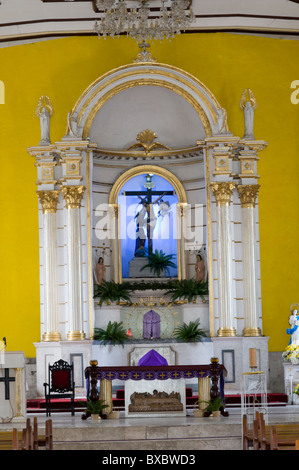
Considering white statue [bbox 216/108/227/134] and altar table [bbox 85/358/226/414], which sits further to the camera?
white statue [bbox 216/108/227/134]

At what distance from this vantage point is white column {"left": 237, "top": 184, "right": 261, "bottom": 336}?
56.0 feet

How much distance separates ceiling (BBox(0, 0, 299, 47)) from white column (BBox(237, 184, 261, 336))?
3.13m

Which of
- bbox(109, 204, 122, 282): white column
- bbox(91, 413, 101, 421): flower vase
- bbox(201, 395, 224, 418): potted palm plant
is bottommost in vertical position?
bbox(91, 413, 101, 421): flower vase

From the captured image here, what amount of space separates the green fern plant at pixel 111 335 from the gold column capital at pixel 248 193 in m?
3.31

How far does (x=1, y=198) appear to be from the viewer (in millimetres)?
17344

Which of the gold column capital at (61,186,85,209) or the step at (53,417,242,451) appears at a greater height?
the gold column capital at (61,186,85,209)

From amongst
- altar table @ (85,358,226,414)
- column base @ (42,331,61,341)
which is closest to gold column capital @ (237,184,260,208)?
altar table @ (85,358,226,414)

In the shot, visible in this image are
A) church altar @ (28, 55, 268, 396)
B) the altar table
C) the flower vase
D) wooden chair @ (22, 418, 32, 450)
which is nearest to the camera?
wooden chair @ (22, 418, 32, 450)

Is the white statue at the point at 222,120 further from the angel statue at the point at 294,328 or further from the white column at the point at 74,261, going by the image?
the angel statue at the point at 294,328

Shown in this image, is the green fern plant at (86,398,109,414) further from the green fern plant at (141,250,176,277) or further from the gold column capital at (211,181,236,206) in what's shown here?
the gold column capital at (211,181,236,206)

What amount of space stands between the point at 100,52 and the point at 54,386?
6.57m

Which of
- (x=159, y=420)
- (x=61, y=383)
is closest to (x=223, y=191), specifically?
(x=61, y=383)

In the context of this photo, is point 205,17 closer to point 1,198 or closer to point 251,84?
point 251,84
